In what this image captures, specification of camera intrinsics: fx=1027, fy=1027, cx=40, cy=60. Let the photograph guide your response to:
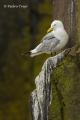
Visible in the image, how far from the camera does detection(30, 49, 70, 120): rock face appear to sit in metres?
8.33

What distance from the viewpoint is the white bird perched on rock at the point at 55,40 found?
8945mm

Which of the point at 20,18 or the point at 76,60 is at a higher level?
the point at 76,60

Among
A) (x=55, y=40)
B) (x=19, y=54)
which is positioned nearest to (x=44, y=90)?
(x=55, y=40)

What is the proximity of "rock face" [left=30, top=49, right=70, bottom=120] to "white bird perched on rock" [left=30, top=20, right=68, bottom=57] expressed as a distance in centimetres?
48

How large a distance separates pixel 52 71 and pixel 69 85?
8.4 inches

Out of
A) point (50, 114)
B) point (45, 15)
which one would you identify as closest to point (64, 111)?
point (50, 114)

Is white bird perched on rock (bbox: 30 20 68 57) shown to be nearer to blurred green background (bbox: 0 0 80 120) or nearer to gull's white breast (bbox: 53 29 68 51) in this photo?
gull's white breast (bbox: 53 29 68 51)

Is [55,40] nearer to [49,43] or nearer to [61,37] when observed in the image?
[49,43]

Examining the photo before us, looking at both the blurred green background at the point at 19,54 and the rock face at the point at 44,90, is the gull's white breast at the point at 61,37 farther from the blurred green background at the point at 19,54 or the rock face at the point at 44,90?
the blurred green background at the point at 19,54

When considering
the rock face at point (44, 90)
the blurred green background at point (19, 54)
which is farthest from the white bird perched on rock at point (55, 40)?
the blurred green background at point (19, 54)

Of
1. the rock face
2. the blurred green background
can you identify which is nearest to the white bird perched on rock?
the rock face

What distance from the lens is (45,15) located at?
18219 mm

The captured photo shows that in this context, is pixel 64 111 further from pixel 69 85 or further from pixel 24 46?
pixel 24 46

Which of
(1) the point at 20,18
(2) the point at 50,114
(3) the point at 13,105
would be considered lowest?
(3) the point at 13,105
